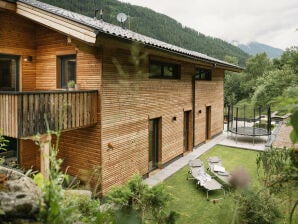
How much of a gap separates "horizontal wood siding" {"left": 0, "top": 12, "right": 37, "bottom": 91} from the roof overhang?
77 centimetres

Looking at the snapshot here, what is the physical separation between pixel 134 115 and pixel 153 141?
7.69 ft

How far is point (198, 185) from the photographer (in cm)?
964

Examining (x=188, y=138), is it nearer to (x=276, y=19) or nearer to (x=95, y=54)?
(x=95, y=54)

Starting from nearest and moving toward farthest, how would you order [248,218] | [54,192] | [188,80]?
[54,192]
[248,218]
[188,80]

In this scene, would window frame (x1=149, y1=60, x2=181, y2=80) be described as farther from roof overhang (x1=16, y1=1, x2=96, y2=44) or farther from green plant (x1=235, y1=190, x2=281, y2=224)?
green plant (x1=235, y1=190, x2=281, y2=224)

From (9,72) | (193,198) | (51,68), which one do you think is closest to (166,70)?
(51,68)

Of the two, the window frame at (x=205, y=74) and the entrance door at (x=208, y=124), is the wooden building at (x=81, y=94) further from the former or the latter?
the entrance door at (x=208, y=124)

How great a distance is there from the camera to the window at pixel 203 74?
610 inches

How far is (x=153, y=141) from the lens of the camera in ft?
37.6

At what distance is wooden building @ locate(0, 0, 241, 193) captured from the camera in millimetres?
6699

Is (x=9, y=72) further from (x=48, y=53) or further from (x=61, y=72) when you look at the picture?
(x=61, y=72)

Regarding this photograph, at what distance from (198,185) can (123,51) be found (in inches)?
220

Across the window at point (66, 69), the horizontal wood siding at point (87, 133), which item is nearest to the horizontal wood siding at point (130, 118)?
the horizontal wood siding at point (87, 133)

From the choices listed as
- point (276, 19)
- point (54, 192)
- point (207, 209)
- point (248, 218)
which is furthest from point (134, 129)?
point (54, 192)
